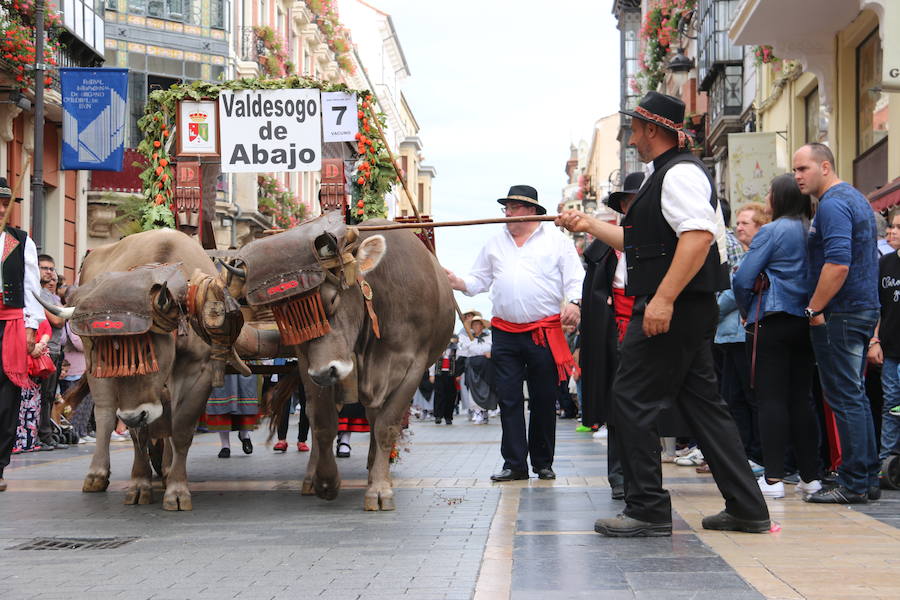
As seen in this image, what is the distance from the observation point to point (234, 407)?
12234 mm

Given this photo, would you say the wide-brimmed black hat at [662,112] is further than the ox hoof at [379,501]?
No

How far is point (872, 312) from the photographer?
26.2 ft

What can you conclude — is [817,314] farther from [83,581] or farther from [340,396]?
[83,581]

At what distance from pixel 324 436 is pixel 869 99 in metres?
12.4

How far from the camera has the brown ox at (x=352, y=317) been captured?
7.16 meters

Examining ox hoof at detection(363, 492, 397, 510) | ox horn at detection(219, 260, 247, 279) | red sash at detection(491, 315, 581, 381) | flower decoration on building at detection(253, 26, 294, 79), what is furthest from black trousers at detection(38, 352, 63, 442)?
flower decoration on building at detection(253, 26, 294, 79)

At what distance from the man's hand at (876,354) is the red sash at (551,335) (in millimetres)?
2129

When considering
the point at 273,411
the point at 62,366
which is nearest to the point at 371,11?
the point at 62,366

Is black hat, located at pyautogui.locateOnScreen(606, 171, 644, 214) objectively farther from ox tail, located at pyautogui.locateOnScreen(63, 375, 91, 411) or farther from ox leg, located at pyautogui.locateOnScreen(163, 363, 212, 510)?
ox tail, located at pyautogui.locateOnScreen(63, 375, 91, 411)

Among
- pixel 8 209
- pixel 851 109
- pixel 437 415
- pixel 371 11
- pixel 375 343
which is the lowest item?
pixel 437 415

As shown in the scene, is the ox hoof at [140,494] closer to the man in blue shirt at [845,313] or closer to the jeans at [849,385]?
the man in blue shirt at [845,313]

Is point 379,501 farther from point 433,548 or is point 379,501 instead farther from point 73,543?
point 73,543

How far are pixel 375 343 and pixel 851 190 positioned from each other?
3107 millimetres

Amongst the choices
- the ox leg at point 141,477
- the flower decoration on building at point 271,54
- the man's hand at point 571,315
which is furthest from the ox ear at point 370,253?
the flower decoration on building at point 271,54
